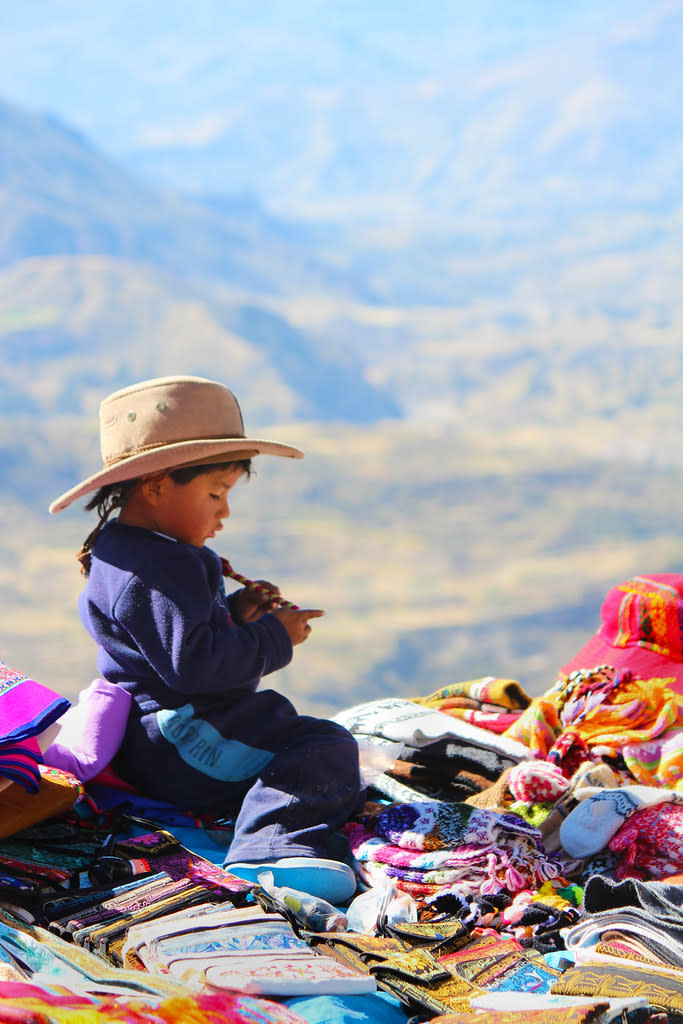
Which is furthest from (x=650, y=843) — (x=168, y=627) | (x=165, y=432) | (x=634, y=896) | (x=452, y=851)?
(x=165, y=432)

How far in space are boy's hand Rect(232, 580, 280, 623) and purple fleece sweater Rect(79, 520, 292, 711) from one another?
0.13m

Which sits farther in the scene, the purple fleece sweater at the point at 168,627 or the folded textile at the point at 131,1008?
the purple fleece sweater at the point at 168,627

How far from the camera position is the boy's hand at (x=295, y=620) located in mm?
2535

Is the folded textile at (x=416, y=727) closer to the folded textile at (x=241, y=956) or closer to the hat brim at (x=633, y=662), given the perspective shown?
the hat brim at (x=633, y=662)

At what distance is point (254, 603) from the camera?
273cm

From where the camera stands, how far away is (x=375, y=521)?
75.4 m

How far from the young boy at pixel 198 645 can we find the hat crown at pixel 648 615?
1.12m

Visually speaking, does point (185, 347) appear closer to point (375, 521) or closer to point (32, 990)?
point (375, 521)

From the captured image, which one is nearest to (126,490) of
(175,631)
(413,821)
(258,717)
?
(175,631)

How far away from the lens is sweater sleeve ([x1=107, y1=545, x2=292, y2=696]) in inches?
93.4

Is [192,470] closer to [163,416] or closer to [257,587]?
[163,416]

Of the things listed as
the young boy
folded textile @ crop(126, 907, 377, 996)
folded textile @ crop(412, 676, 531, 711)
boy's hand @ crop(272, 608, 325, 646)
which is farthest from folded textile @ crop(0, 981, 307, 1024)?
folded textile @ crop(412, 676, 531, 711)

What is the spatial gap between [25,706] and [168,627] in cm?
34

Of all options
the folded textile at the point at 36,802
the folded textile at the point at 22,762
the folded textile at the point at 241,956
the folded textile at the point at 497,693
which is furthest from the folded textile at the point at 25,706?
the folded textile at the point at 497,693
